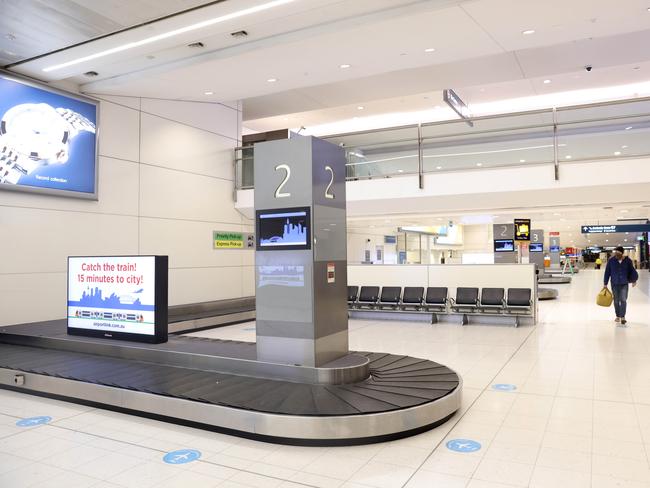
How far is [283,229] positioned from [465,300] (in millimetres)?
6985

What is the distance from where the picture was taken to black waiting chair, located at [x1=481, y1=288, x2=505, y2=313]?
35.4 ft

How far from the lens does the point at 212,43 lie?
815 centimetres

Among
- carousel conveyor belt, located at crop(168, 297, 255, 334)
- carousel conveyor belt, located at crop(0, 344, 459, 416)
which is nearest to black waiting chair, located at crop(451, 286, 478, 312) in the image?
carousel conveyor belt, located at crop(168, 297, 255, 334)

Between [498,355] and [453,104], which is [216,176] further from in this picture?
[498,355]

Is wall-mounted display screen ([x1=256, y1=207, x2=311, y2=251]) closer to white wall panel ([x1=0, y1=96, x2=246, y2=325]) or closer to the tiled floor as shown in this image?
the tiled floor

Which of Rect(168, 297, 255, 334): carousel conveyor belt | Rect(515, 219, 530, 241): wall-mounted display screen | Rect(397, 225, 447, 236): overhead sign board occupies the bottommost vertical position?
Rect(168, 297, 255, 334): carousel conveyor belt

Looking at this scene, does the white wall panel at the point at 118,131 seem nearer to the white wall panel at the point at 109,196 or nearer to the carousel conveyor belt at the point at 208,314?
the white wall panel at the point at 109,196

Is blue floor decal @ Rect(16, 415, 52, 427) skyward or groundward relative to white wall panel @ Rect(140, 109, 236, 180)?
groundward

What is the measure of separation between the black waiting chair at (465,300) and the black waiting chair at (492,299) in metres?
0.18

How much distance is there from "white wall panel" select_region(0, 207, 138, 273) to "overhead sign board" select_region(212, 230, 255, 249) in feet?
8.86

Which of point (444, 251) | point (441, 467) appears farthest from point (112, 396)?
point (444, 251)

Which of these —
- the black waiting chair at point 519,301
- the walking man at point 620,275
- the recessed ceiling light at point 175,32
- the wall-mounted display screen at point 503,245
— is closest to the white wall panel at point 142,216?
the recessed ceiling light at point 175,32

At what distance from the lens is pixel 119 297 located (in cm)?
696

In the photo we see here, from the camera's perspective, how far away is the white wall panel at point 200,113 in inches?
444
